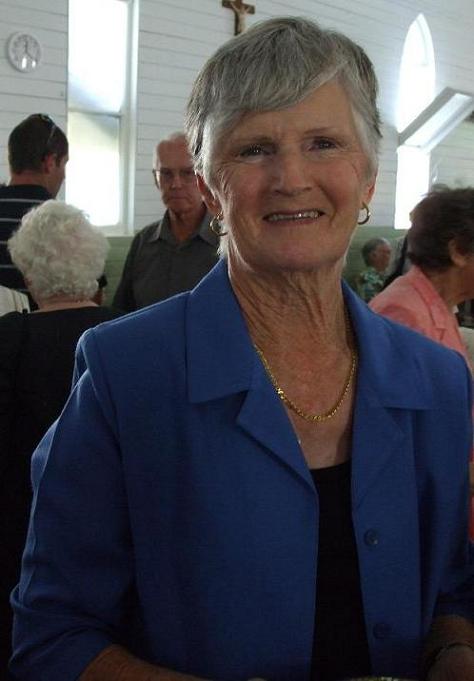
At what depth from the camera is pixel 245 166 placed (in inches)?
54.6

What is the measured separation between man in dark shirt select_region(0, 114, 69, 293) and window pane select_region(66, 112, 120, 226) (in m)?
2.76

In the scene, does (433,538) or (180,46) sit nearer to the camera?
(433,538)

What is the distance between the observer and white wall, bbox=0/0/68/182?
5.99m

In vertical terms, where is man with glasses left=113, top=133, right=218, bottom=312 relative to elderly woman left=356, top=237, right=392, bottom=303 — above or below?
above

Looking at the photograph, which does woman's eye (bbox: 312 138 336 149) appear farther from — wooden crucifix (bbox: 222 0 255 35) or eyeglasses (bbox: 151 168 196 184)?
wooden crucifix (bbox: 222 0 255 35)

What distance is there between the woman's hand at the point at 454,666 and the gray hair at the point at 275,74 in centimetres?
87

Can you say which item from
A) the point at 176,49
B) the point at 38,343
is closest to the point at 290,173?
the point at 38,343

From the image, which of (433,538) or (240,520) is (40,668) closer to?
(240,520)

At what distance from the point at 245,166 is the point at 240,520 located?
0.58 metres

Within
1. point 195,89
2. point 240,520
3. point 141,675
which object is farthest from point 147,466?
point 195,89

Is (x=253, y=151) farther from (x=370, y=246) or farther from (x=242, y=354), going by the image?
(x=370, y=246)

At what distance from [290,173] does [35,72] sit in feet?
17.7

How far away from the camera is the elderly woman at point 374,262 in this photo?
8961 mm

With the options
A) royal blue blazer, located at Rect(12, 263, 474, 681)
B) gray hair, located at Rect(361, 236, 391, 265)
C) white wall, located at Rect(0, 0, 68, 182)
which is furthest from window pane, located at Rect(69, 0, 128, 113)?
royal blue blazer, located at Rect(12, 263, 474, 681)
